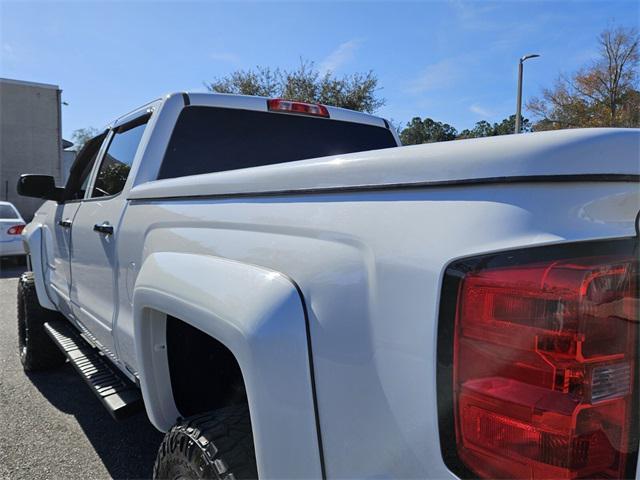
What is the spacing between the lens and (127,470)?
2971 millimetres

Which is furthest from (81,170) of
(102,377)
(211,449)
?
(211,449)

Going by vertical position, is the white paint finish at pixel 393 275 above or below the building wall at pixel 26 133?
below

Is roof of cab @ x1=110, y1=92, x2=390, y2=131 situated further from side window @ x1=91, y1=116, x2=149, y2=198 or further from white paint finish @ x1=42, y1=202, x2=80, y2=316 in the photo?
white paint finish @ x1=42, y1=202, x2=80, y2=316

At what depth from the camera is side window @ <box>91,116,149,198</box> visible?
2895mm

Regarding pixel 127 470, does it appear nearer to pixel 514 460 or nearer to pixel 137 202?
pixel 137 202

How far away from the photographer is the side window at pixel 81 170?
3.96 m

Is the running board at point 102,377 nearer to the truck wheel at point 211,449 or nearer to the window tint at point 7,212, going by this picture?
the truck wheel at point 211,449

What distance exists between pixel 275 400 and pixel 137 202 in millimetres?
1457

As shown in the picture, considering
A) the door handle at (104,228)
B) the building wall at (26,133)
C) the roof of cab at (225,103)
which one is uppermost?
the building wall at (26,133)

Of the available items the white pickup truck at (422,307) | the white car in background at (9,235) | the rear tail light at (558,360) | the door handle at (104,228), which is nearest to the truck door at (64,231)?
the door handle at (104,228)

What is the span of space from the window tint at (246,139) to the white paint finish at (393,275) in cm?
157

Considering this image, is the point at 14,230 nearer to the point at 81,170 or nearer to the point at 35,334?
the point at 35,334

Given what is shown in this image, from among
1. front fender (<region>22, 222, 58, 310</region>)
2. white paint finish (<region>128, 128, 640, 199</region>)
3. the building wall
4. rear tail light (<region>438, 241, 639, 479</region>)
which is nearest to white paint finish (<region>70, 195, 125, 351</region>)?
front fender (<region>22, 222, 58, 310</region>)

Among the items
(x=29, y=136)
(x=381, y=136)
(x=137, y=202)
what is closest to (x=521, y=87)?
(x=381, y=136)
